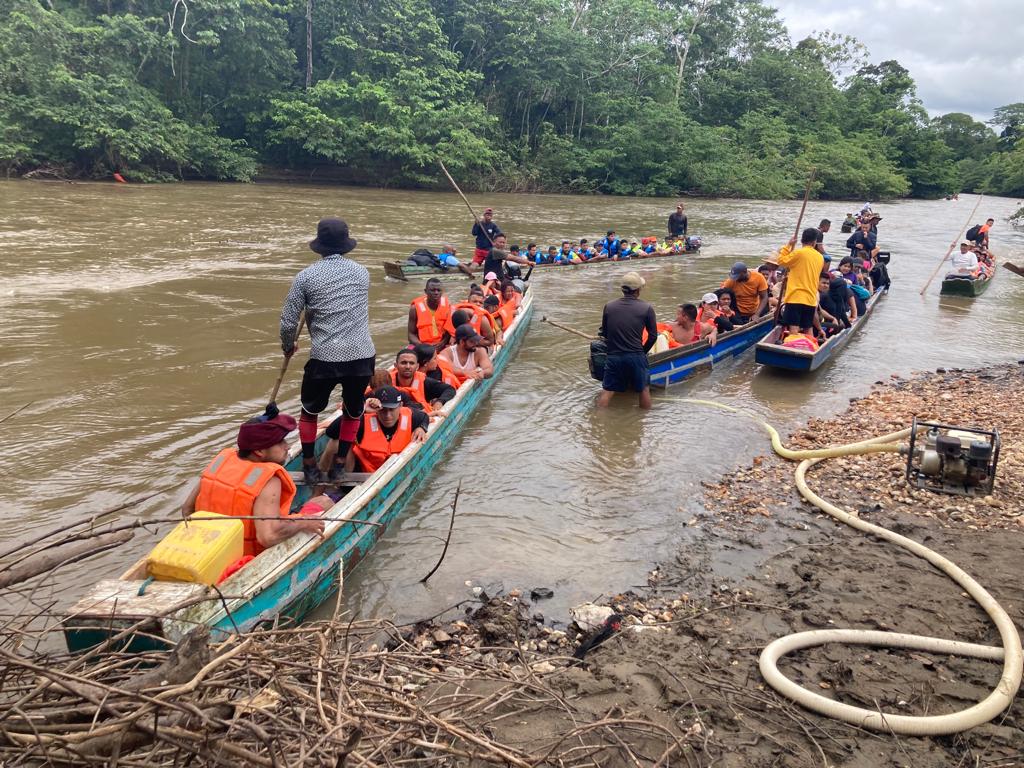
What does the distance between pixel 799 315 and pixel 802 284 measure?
50cm

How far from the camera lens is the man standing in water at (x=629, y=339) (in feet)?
26.8

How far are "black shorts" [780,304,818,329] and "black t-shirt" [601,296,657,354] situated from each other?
295 centimetres

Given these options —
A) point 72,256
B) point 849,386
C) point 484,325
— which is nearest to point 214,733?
point 484,325

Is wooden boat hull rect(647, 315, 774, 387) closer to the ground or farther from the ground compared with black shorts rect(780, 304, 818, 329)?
closer to the ground

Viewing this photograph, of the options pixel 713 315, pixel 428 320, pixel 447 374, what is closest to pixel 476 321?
pixel 428 320

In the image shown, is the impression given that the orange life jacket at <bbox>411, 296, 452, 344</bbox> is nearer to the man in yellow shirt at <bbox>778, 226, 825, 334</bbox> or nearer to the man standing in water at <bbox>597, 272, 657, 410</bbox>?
the man standing in water at <bbox>597, 272, 657, 410</bbox>

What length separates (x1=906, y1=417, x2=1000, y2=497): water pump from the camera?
18.9ft

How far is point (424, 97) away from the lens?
34.5 metres

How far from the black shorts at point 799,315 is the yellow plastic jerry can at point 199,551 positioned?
8.41 metres

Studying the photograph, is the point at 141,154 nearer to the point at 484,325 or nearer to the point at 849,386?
the point at 484,325

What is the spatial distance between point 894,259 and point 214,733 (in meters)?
24.3

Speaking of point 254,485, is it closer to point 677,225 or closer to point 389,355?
point 389,355

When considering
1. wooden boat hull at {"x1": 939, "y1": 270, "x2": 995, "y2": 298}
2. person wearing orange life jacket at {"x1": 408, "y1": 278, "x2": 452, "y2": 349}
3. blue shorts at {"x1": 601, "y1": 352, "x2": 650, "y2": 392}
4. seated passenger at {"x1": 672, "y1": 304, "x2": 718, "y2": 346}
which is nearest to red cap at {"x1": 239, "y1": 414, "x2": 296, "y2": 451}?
person wearing orange life jacket at {"x1": 408, "y1": 278, "x2": 452, "y2": 349}

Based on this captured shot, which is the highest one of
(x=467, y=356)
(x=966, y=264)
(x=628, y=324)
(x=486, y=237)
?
(x=966, y=264)
